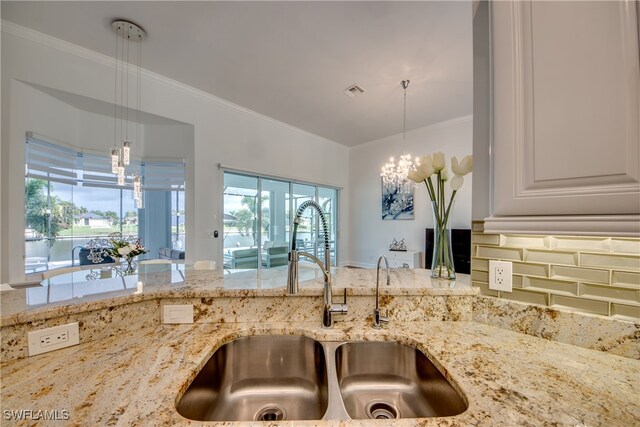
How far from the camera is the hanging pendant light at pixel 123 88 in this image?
236 centimetres

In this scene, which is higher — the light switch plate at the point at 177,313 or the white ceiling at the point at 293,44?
the white ceiling at the point at 293,44

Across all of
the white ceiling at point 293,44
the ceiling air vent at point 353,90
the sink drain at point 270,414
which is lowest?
the sink drain at point 270,414

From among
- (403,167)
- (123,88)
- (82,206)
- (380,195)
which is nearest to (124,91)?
(123,88)

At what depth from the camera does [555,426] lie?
0.53 metres

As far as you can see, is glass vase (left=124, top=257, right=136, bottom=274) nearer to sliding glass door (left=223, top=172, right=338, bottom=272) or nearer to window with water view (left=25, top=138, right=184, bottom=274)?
window with water view (left=25, top=138, right=184, bottom=274)

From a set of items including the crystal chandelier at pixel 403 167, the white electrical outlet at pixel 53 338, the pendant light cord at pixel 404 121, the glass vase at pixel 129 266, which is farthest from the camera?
the crystal chandelier at pixel 403 167

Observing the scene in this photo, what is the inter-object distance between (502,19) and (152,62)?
11.4ft

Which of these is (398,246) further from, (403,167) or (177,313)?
(177,313)

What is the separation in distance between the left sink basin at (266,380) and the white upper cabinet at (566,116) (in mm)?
801

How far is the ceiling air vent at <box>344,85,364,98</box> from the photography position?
134 inches

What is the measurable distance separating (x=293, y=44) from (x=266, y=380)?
287 cm

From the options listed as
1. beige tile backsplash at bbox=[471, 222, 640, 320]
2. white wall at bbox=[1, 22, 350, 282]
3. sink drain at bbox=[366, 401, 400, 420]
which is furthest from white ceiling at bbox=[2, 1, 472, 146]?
sink drain at bbox=[366, 401, 400, 420]

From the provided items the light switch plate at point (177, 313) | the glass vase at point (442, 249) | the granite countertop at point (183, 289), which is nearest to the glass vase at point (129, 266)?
the granite countertop at point (183, 289)

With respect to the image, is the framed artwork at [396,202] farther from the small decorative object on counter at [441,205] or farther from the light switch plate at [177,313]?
the light switch plate at [177,313]
